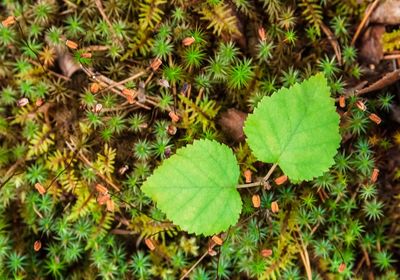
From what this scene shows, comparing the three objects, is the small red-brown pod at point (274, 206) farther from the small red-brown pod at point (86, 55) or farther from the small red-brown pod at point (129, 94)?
the small red-brown pod at point (86, 55)

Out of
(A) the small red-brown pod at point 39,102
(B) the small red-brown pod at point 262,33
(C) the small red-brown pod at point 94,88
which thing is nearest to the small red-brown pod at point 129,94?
(C) the small red-brown pod at point 94,88

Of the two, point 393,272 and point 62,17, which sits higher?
point 62,17

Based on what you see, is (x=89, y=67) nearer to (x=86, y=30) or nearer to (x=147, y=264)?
(x=86, y=30)

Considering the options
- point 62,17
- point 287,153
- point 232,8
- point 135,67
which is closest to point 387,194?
point 287,153

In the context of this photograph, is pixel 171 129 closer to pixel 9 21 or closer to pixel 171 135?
pixel 171 135

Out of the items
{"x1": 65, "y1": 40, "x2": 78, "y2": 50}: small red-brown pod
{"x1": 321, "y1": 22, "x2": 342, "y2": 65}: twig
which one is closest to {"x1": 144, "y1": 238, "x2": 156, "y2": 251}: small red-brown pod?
{"x1": 65, "y1": 40, "x2": 78, "y2": 50}: small red-brown pod

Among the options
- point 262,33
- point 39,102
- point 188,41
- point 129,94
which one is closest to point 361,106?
point 262,33

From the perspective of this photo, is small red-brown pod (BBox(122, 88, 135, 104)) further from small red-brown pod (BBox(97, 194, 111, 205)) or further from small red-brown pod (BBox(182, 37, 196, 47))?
small red-brown pod (BBox(97, 194, 111, 205))
